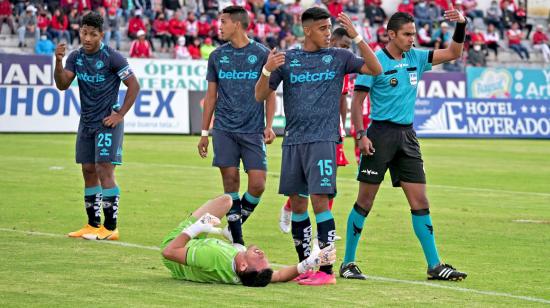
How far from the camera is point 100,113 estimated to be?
12.9m

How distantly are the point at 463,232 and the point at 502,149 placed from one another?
62.3 ft

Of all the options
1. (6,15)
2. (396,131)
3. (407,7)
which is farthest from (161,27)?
(396,131)

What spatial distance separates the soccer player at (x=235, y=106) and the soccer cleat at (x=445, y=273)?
2408 mm

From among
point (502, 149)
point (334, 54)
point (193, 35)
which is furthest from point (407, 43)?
point (193, 35)

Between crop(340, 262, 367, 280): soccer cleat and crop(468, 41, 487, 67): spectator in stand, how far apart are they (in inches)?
1481

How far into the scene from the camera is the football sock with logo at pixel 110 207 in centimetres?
1283

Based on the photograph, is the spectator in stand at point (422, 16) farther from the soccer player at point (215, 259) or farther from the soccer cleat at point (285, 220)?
the soccer player at point (215, 259)

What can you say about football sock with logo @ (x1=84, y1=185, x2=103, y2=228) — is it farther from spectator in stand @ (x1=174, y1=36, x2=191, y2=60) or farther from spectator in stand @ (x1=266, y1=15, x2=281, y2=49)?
spectator in stand @ (x1=266, y1=15, x2=281, y2=49)

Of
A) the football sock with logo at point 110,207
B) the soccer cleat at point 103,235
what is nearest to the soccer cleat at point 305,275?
the soccer cleat at point 103,235

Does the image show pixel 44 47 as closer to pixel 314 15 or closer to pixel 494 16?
pixel 494 16

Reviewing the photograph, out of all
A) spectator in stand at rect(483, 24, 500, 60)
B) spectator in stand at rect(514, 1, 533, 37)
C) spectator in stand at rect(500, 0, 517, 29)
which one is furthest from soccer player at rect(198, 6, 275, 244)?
spectator in stand at rect(514, 1, 533, 37)

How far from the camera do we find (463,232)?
14.0m

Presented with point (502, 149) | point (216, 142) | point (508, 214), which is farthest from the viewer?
point (502, 149)

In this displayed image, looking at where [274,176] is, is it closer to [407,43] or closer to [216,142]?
[216,142]
